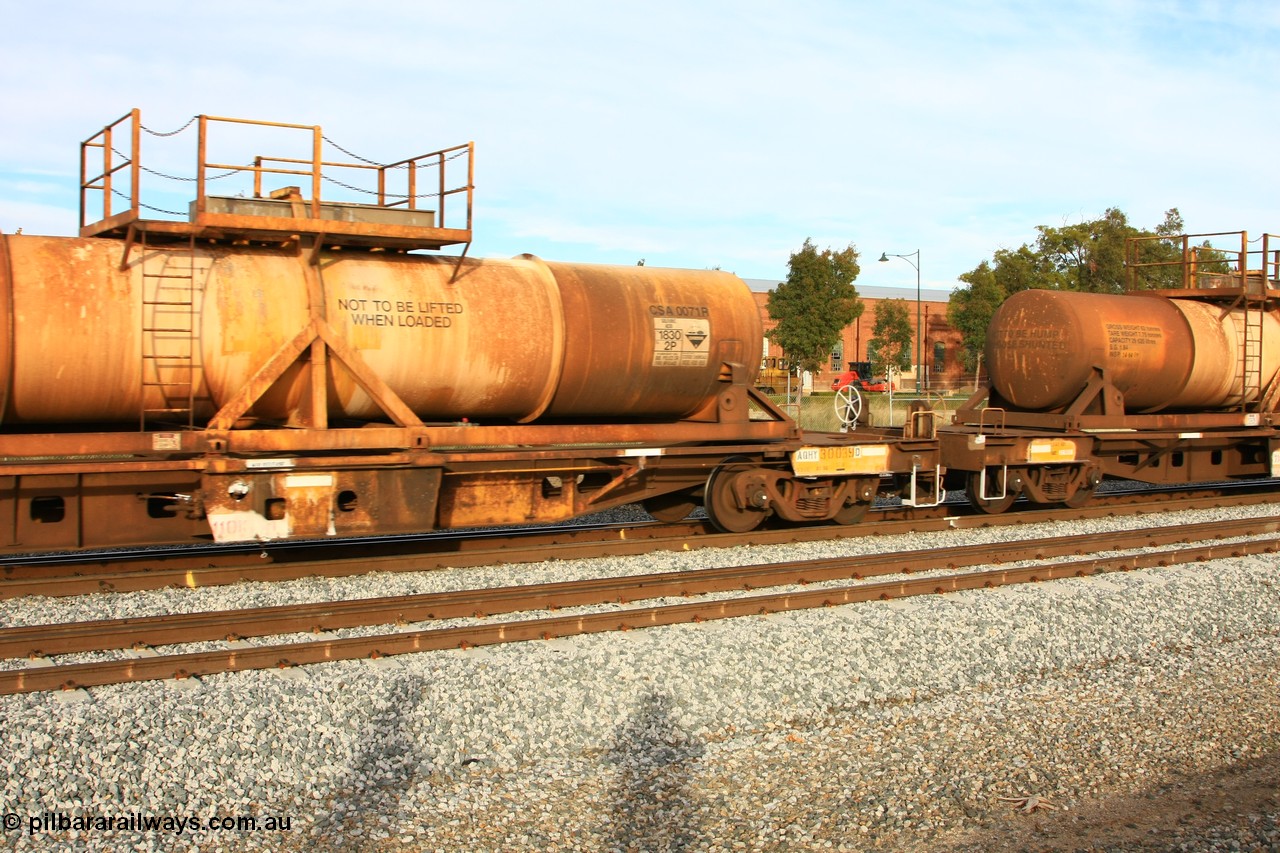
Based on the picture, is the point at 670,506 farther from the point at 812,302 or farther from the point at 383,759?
the point at 812,302

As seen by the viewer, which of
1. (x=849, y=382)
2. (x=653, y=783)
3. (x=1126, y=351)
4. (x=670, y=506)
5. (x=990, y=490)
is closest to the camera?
(x=653, y=783)

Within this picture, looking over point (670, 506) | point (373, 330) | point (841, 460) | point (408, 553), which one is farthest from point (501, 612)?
point (841, 460)

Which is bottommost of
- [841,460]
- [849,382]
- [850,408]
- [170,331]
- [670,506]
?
[670,506]

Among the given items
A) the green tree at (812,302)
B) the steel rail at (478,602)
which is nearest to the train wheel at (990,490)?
the steel rail at (478,602)

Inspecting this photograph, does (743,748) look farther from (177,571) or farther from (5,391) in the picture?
(5,391)

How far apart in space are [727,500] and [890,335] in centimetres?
4868

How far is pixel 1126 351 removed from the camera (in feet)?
49.6

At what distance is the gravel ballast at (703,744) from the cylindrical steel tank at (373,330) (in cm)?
205

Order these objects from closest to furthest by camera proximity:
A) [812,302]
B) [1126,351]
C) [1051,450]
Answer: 1. [1051,450]
2. [1126,351]
3. [812,302]

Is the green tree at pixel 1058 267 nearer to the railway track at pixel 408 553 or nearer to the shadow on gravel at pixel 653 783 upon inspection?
the railway track at pixel 408 553

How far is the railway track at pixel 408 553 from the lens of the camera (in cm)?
929

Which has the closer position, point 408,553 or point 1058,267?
point 408,553

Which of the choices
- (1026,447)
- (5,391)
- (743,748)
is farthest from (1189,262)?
(5,391)

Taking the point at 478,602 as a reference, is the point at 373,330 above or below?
above
